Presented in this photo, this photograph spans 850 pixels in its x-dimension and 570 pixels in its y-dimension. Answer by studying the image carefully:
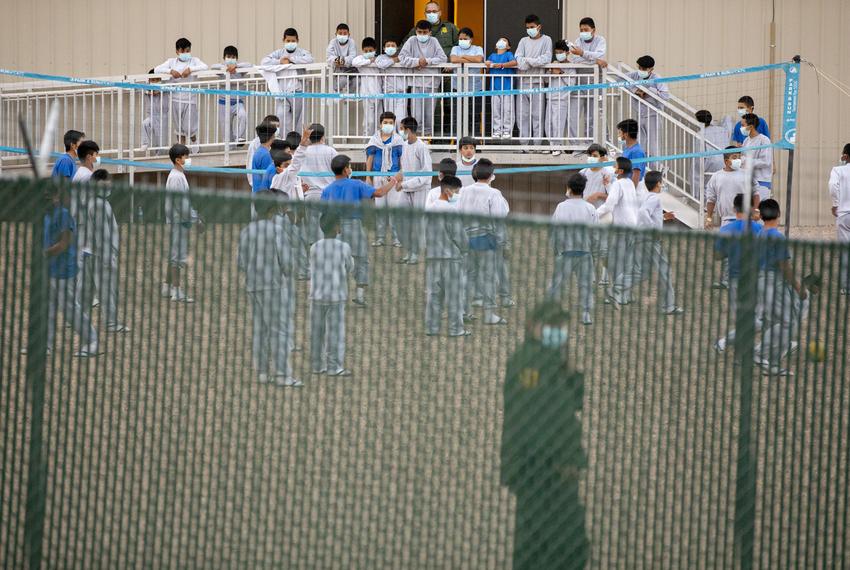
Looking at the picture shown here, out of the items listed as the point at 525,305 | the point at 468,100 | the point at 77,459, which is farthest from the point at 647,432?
the point at 468,100

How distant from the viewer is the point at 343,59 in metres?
18.2

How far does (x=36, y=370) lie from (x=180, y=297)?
2.48 ft

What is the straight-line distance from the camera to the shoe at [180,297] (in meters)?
5.99

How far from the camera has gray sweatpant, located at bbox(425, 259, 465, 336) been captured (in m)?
5.75

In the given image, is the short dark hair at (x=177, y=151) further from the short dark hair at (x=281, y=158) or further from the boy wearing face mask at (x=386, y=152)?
the boy wearing face mask at (x=386, y=152)

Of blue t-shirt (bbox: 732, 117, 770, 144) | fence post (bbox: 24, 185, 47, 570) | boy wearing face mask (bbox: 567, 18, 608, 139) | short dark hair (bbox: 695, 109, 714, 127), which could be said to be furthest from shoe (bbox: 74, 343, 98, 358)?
short dark hair (bbox: 695, 109, 714, 127)

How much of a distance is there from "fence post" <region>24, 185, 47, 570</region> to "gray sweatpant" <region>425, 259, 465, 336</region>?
5.85 ft

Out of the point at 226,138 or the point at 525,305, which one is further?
the point at 226,138

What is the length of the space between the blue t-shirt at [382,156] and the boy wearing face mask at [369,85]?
3.51 ft

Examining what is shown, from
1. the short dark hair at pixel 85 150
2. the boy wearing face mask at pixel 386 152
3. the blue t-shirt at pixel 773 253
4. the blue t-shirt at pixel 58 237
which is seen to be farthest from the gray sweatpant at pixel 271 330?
the boy wearing face mask at pixel 386 152

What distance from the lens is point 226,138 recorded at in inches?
704

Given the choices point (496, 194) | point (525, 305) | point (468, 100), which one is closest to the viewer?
point (525, 305)

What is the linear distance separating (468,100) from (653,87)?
2.54m

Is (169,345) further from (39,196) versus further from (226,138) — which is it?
(226,138)
